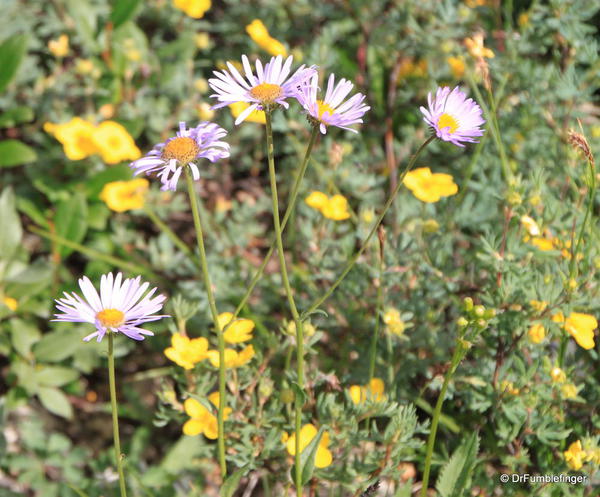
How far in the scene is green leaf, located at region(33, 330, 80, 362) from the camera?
2.10m

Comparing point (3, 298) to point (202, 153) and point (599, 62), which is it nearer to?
point (202, 153)

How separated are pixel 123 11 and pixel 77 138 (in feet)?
1.94

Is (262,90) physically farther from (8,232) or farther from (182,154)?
(8,232)

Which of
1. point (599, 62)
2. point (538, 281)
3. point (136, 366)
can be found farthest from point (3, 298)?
point (599, 62)

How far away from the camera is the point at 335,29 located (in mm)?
2482

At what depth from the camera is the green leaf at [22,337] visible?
6.95 ft

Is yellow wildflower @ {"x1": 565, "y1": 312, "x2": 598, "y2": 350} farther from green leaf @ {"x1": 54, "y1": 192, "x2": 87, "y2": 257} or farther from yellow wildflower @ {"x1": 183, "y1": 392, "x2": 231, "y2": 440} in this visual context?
green leaf @ {"x1": 54, "y1": 192, "x2": 87, "y2": 257}

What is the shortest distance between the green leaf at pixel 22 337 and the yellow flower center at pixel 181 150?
1.22 m

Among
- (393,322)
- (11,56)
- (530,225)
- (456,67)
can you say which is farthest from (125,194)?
(530,225)

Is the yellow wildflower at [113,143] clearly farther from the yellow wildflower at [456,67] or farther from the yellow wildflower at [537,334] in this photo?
the yellow wildflower at [537,334]

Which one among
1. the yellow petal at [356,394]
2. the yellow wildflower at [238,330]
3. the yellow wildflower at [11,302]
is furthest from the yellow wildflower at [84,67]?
the yellow petal at [356,394]

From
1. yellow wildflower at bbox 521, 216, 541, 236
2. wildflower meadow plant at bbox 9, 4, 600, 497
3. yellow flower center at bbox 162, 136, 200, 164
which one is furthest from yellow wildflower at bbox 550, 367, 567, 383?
yellow flower center at bbox 162, 136, 200, 164

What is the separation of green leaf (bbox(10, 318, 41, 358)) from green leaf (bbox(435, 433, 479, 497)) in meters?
1.29

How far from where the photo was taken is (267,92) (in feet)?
3.77
